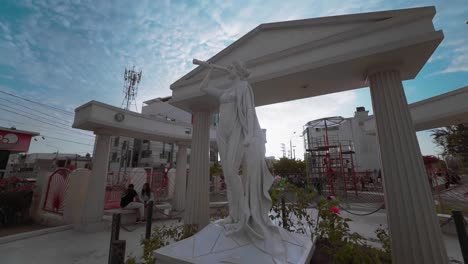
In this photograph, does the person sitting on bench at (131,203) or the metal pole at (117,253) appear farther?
the person sitting on bench at (131,203)

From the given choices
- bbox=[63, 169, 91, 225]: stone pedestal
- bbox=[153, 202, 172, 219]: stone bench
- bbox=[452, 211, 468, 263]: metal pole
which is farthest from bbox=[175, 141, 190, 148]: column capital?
bbox=[452, 211, 468, 263]: metal pole

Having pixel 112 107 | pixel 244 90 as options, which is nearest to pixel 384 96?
pixel 244 90

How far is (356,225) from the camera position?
6.03 meters

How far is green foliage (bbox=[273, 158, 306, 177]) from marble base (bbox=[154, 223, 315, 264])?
2518 cm

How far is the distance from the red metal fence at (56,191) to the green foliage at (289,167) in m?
23.3

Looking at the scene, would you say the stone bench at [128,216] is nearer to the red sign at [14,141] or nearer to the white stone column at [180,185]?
the white stone column at [180,185]

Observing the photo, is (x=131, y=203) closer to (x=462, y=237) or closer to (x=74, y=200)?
(x=74, y=200)

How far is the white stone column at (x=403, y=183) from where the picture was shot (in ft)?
8.82

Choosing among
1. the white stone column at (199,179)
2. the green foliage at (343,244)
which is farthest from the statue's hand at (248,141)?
the white stone column at (199,179)

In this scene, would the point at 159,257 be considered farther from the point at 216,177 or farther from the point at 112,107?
the point at 216,177

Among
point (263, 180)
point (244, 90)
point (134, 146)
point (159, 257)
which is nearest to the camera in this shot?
point (159, 257)

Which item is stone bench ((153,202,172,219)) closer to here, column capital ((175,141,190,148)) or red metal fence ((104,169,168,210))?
→ column capital ((175,141,190,148))

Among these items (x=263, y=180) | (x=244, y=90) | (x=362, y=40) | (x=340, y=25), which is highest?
(x=340, y=25)

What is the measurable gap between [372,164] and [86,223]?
19158 mm
